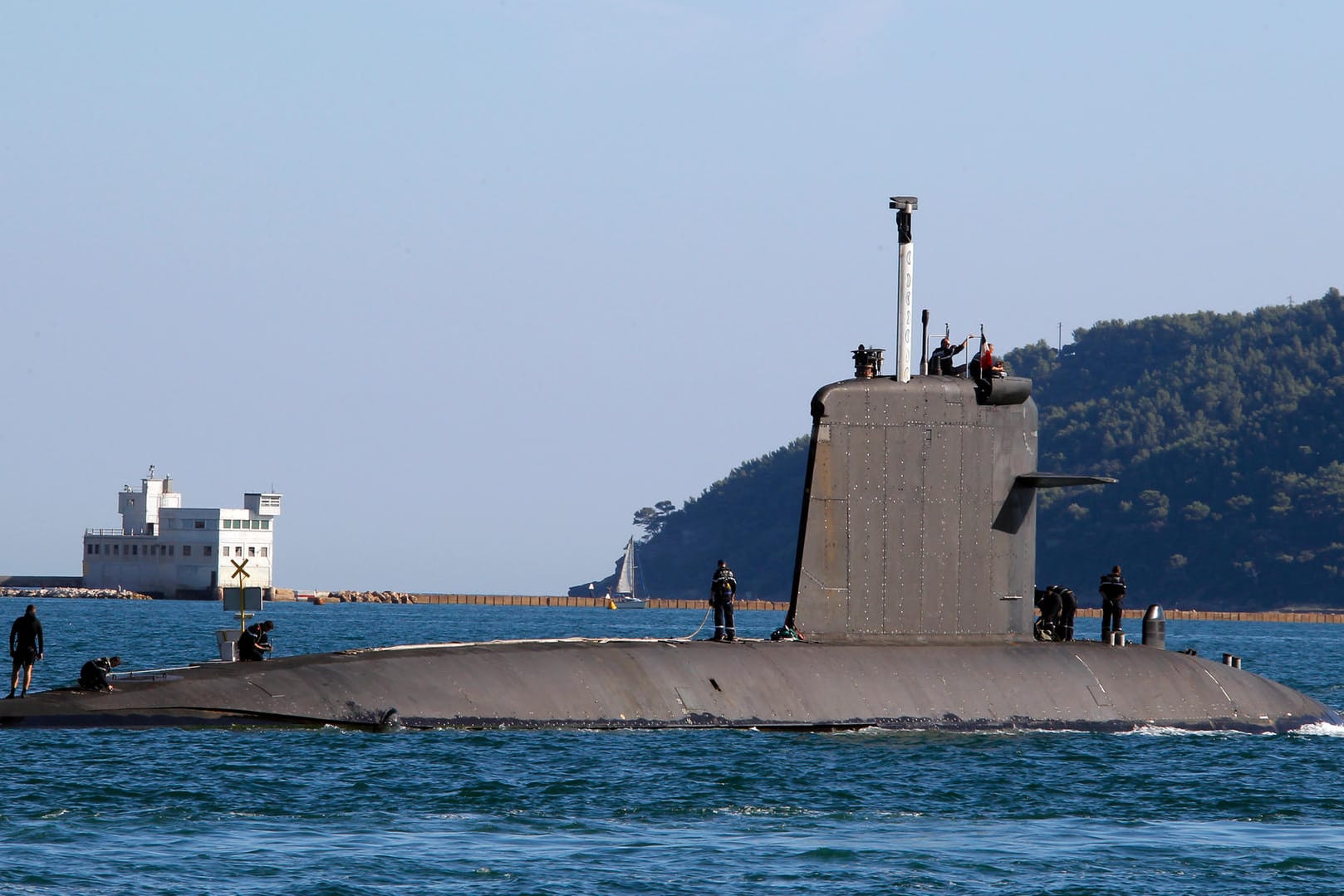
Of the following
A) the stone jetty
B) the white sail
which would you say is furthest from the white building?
the white sail

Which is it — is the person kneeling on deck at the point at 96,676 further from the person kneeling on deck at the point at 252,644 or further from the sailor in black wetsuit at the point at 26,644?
the sailor in black wetsuit at the point at 26,644

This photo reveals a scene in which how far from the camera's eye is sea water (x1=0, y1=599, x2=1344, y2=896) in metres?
16.5

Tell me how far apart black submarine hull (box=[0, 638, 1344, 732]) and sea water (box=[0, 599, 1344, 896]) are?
10.8 inches

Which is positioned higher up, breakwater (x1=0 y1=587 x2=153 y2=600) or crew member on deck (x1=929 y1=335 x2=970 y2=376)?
crew member on deck (x1=929 y1=335 x2=970 y2=376)

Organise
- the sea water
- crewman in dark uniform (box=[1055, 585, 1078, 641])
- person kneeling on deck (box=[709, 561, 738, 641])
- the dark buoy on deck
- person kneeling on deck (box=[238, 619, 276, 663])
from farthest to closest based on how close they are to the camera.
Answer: the dark buoy on deck → crewman in dark uniform (box=[1055, 585, 1078, 641]) → person kneeling on deck (box=[709, 561, 738, 641]) → person kneeling on deck (box=[238, 619, 276, 663]) → the sea water

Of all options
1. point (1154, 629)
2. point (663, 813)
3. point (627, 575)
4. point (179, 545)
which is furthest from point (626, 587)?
point (663, 813)

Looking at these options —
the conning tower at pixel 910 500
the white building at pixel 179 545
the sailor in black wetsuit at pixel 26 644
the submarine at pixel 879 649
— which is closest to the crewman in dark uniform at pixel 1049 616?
the submarine at pixel 879 649

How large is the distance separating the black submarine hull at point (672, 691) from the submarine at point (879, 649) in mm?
27

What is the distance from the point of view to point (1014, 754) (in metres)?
23.8

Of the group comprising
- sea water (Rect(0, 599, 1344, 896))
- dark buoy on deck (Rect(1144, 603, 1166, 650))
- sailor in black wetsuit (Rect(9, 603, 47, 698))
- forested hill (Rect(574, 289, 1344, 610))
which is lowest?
sea water (Rect(0, 599, 1344, 896))

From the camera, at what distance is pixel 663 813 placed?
1944 cm

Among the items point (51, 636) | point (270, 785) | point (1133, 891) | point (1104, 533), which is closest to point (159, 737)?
point (270, 785)

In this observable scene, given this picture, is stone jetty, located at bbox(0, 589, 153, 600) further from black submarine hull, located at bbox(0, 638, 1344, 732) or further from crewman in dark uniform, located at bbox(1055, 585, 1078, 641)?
crewman in dark uniform, located at bbox(1055, 585, 1078, 641)

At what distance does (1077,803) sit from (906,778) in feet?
6.54
